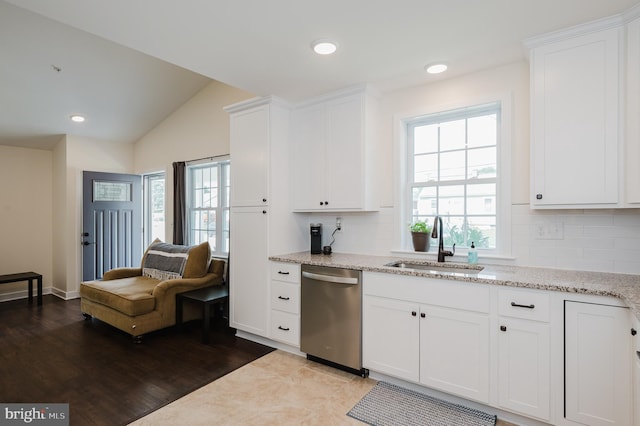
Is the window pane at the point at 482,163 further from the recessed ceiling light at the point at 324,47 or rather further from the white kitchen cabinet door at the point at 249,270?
the white kitchen cabinet door at the point at 249,270

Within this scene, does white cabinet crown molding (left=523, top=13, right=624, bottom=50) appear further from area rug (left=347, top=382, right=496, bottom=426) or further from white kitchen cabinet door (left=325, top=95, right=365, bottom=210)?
area rug (left=347, top=382, right=496, bottom=426)

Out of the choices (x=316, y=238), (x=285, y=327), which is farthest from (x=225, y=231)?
(x=285, y=327)

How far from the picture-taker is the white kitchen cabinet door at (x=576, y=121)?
81.0 inches

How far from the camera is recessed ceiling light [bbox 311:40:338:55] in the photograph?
2.35 metres

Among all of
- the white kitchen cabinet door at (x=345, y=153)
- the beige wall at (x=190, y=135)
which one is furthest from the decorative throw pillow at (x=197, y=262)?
the white kitchen cabinet door at (x=345, y=153)

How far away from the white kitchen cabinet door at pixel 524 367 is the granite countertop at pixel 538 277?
0.24 meters

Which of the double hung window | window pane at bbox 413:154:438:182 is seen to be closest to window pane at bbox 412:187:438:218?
the double hung window

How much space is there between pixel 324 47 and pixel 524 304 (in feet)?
7.05

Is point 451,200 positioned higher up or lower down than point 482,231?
higher up

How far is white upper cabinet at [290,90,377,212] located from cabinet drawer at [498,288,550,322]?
1368mm

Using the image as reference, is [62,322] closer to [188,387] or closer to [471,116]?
[188,387]

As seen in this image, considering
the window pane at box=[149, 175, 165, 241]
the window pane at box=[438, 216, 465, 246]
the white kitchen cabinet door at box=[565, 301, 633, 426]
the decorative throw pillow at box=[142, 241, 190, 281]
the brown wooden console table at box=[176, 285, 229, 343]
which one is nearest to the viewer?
the white kitchen cabinet door at box=[565, 301, 633, 426]

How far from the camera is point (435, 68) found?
272cm

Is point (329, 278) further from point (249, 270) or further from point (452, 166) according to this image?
point (452, 166)
